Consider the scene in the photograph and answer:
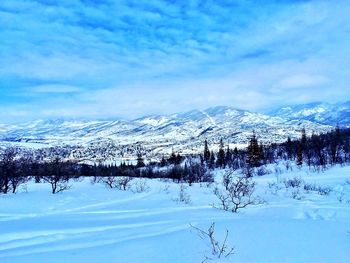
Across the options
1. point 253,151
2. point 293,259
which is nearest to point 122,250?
point 293,259

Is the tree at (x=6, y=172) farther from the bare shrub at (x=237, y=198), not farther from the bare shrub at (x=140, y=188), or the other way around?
the bare shrub at (x=237, y=198)

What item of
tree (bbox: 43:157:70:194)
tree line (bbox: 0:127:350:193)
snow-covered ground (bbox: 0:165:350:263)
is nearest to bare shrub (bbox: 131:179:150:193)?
tree (bbox: 43:157:70:194)

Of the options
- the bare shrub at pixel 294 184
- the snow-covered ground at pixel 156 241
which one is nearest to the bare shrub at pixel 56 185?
the snow-covered ground at pixel 156 241

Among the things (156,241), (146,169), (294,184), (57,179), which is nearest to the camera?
(156,241)

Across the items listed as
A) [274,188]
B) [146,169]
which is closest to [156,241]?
[274,188]

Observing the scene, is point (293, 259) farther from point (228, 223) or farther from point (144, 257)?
point (228, 223)

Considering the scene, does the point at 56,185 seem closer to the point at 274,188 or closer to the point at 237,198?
the point at 237,198

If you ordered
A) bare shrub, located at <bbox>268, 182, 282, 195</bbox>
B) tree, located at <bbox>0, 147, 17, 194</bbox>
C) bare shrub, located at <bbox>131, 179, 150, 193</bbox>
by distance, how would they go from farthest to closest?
1. bare shrub, located at <bbox>131, 179, 150, 193</bbox>
2. bare shrub, located at <bbox>268, 182, 282, 195</bbox>
3. tree, located at <bbox>0, 147, 17, 194</bbox>

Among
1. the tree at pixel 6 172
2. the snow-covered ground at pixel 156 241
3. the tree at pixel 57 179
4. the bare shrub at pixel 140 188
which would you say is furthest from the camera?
the bare shrub at pixel 140 188

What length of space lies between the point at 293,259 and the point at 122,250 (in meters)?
2.87

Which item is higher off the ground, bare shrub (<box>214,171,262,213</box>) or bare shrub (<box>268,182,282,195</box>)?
bare shrub (<box>214,171,262,213</box>)

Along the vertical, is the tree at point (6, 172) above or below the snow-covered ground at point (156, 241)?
above

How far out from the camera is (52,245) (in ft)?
21.8

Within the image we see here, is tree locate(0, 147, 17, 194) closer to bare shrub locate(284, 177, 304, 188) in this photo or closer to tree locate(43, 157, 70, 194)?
tree locate(43, 157, 70, 194)
